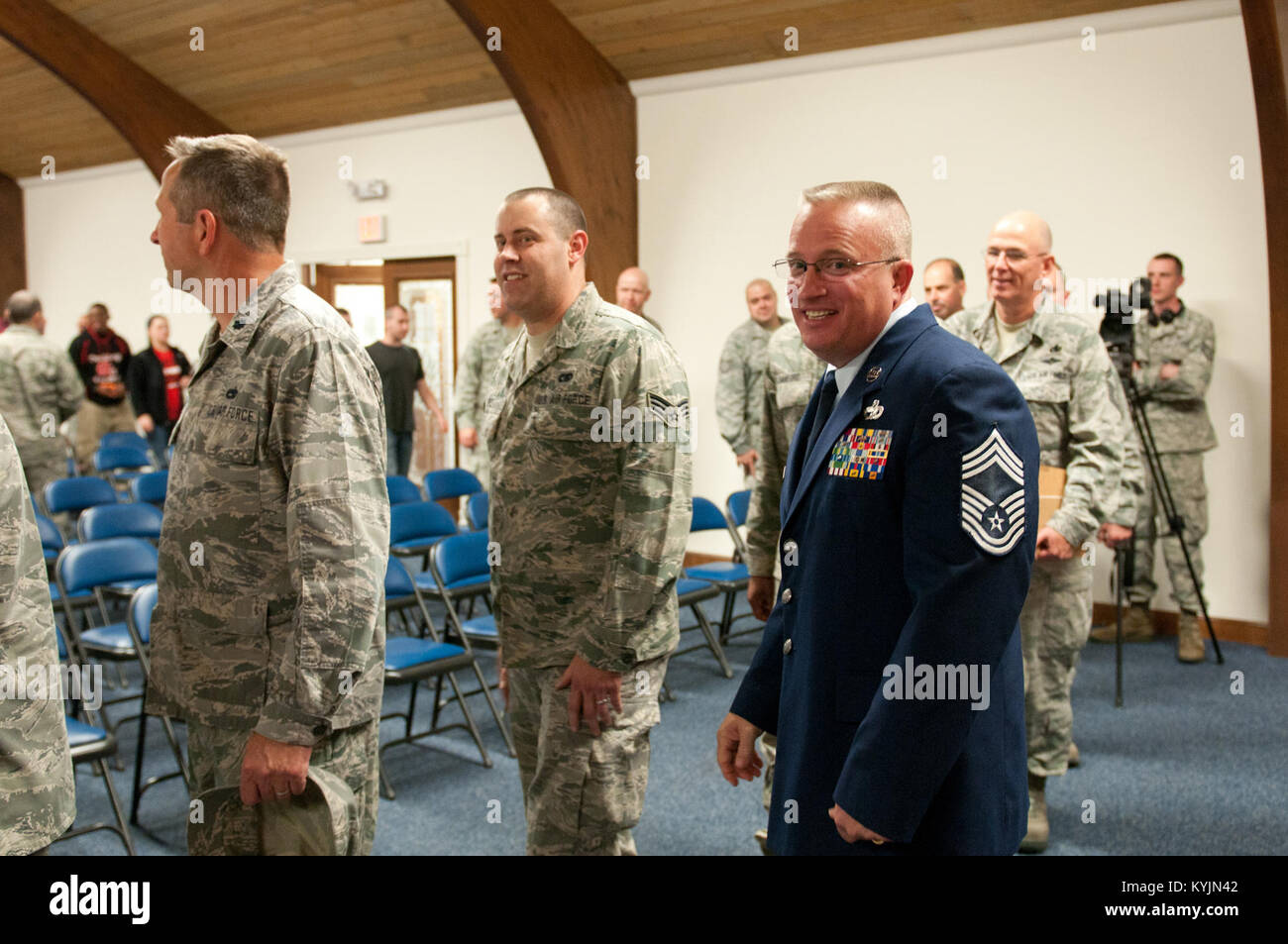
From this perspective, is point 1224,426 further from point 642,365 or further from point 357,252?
point 357,252

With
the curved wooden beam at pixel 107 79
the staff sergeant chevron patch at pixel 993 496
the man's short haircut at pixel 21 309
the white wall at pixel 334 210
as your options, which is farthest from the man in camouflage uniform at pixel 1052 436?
the curved wooden beam at pixel 107 79

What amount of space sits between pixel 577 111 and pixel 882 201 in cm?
597

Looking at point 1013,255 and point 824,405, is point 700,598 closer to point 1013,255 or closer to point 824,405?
point 1013,255

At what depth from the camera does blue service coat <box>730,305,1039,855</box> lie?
4.50 ft

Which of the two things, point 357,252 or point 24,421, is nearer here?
point 24,421

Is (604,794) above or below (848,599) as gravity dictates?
below

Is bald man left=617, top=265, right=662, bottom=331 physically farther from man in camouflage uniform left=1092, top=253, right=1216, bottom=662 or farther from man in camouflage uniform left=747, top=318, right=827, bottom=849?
man in camouflage uniform left=747, top=318, right=827, bottom=849

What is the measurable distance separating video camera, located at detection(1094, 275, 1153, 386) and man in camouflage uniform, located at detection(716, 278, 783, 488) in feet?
6.91

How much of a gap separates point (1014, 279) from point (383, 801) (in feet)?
8.79

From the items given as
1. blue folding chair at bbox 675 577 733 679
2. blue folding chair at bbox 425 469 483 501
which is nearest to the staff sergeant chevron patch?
blue folding chair at bbox 675 577 733 679

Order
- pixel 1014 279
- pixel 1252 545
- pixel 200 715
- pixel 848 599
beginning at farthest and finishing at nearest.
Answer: pixel 1252 545 < pixel 1014 279 < pixel 200 715 < pixel 848 599

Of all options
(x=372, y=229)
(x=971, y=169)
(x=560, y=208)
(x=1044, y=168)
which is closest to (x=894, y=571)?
(x=560, y=208)
